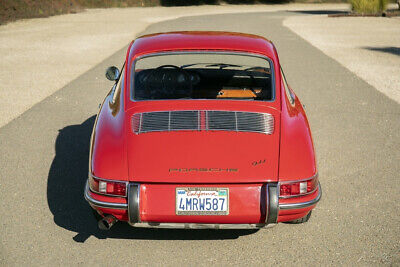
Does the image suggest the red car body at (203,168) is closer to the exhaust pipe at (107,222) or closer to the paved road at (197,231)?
the exhaust pipe at (107,222)

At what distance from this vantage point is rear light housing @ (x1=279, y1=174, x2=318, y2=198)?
3.55 m

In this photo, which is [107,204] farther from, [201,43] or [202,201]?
[201,43]

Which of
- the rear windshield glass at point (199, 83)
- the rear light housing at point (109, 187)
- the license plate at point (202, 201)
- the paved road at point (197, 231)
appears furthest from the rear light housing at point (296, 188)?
the rear light housing at point (109, 187)

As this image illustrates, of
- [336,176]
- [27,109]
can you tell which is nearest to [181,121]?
[336,176]

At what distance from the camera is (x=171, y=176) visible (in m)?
3.50

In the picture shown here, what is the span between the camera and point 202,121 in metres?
3.98

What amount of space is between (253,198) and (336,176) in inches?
87.8

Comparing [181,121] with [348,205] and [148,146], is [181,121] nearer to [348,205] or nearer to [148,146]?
[148,146]

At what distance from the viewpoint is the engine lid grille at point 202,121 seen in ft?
12.9

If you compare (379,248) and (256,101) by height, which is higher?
(256,101)

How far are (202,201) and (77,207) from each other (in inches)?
64.2

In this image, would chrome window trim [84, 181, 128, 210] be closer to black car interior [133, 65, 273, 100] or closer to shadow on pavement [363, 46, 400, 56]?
black car interior [133, 65, 273, 100]

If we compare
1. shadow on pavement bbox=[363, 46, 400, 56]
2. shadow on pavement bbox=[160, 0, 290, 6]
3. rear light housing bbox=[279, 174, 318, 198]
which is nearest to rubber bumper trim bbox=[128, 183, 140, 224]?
rear light housing bbox=[279, 174, 318, 198]

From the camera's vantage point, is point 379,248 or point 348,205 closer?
point 379,248
